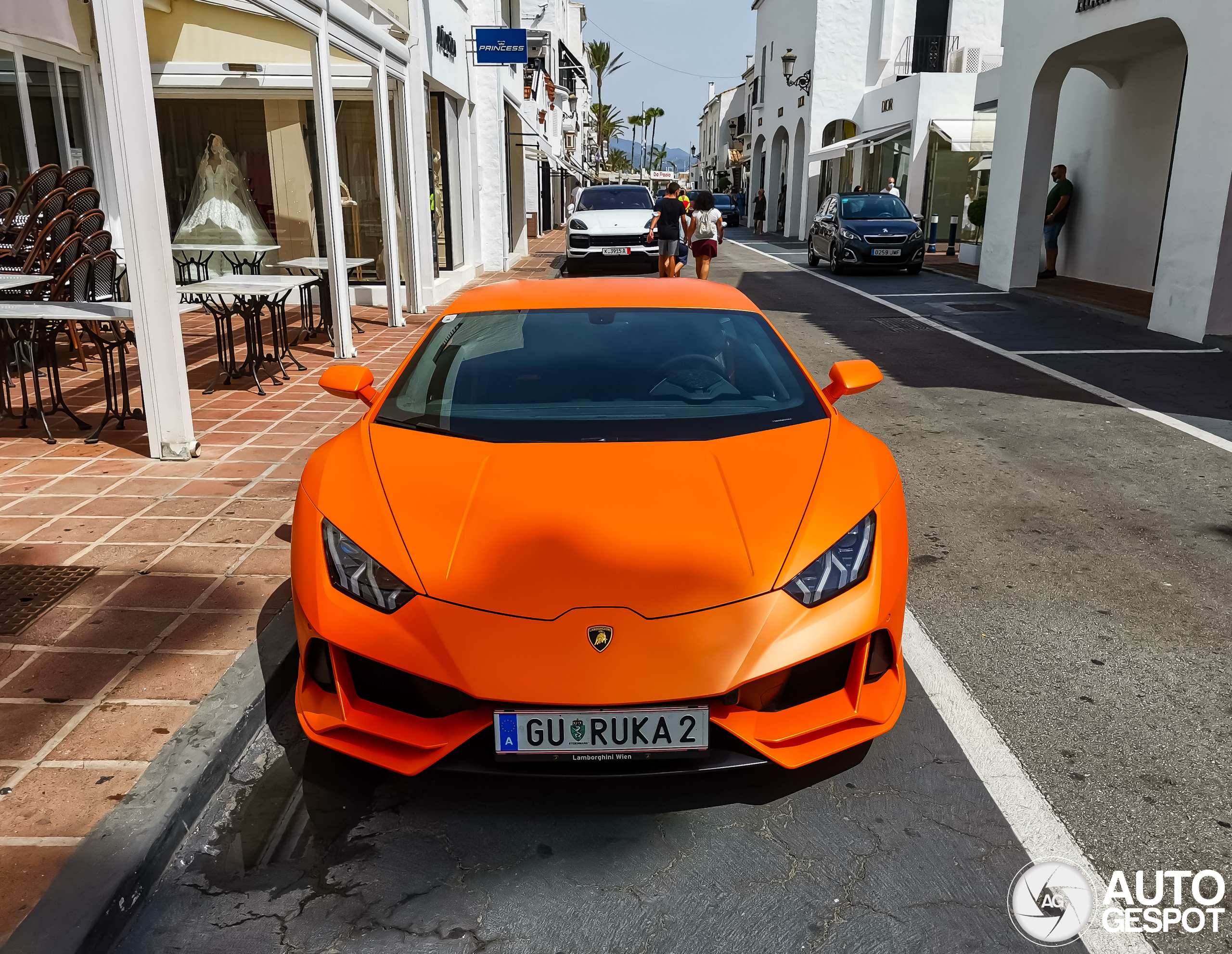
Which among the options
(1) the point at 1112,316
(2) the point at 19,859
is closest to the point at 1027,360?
(1) the point at 1112,316

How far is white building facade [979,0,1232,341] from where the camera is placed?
11.1 meters

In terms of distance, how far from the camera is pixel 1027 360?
Result: 10383mm

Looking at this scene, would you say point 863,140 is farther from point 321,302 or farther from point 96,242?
point 96,242

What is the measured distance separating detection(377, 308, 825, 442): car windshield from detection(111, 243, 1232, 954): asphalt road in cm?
112

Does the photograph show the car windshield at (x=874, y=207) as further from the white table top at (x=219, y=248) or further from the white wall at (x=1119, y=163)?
the white table top at (x=219, y=248)

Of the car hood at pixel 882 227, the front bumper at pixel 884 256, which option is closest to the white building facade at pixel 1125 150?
the front bumper at pixel 884 256

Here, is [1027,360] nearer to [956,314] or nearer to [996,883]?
[956,314]

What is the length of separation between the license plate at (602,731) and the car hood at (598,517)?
25 centimetres

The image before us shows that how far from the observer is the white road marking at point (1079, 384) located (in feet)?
23.4

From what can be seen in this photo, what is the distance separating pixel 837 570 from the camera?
265 centimetres

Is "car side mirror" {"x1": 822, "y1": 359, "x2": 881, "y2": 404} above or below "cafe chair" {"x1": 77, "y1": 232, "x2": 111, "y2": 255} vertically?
below

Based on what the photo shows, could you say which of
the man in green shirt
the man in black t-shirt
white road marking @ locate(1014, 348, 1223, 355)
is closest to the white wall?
the man in green shirt

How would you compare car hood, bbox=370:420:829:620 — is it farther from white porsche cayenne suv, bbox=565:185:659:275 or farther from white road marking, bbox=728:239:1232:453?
white porsche cayenne suv, bbox=565:185:659:275

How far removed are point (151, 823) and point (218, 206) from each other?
12.8 m
